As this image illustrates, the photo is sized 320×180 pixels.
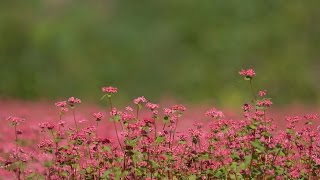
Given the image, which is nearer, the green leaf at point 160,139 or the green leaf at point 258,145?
the green leaf at point 258,145

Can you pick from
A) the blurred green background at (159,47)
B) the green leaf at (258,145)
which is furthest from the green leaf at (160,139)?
the blurred green background at (159,47)

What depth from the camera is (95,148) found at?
214 inches

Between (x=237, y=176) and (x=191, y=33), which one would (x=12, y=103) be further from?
(x=237, y=176)

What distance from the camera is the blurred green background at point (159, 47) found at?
14016 millimetres

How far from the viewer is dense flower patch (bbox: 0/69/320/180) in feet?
17.1

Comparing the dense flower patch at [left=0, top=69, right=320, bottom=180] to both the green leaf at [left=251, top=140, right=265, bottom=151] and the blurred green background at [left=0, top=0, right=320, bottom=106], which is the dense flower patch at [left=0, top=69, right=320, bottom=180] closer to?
the green leaf at [left=251, top=140, right=265, bottom=151]

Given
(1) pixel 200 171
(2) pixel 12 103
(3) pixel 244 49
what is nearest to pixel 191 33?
(3) pixel 244 49

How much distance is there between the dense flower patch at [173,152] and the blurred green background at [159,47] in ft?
26.8

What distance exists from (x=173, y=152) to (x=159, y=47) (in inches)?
347

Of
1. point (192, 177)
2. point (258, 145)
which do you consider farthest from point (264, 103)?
point (192, 177)

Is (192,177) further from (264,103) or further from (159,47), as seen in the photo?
(159,47)

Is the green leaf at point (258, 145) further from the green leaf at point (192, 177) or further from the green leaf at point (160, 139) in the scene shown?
the green leaf at point (160, 139)

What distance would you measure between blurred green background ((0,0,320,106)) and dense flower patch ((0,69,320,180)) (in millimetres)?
8176

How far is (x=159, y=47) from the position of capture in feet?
46.3
